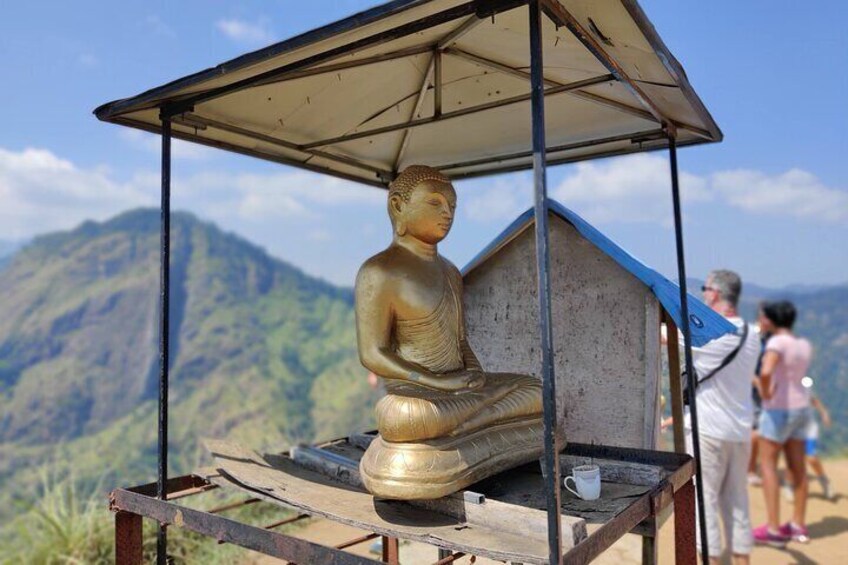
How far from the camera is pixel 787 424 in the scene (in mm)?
5867

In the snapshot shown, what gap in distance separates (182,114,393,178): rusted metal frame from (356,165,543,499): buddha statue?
0.95 m

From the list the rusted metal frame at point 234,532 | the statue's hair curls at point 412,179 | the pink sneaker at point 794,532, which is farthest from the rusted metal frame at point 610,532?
the pink sneaker at point 794,532

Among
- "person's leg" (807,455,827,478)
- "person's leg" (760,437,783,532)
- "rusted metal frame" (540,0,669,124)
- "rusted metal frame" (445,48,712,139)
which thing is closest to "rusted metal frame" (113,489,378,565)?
"rusted metal frame" (540,0,669,124)

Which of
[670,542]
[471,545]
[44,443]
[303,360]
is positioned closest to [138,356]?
[44,443]

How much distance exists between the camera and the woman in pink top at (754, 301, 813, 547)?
573 cm

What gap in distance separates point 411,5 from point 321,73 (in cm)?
120

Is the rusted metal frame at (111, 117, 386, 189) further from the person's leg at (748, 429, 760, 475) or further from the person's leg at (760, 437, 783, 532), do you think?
the person's leg at (748, 429, 760, 475)

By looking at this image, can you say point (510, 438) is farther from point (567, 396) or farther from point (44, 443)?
point (44, 443)

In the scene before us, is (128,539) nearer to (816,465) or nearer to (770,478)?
(770,478)

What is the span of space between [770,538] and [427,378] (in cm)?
517

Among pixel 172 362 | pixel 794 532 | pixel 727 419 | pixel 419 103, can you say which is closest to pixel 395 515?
pixel 419 103

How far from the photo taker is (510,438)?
2627 mm

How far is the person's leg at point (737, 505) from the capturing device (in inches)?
177

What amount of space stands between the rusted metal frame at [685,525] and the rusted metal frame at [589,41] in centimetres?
189
